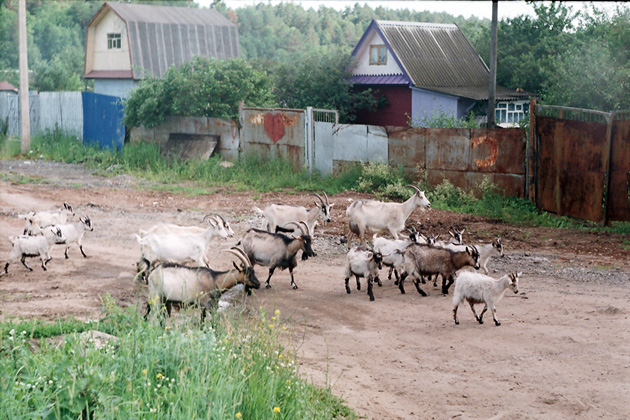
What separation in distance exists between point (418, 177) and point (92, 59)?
75.7ft

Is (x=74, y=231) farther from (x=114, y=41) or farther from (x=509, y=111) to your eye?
(x=114, y=41)

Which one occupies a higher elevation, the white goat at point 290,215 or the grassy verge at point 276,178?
the grassy verge at point 276,178

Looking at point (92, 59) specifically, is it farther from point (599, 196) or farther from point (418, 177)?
point (599, 196)

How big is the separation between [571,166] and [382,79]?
50.7 ft

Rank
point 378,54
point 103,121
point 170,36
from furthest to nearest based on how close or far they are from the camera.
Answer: point 170,36 < point 378,54 < point 103,121

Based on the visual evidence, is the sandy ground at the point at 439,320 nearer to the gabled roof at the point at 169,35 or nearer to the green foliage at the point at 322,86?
the green foliage at the point at 322,86

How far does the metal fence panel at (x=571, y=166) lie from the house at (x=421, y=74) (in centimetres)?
1177

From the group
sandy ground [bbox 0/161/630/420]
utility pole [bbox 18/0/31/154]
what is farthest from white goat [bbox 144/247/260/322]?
utility pole [bbox 18/0/31/154]

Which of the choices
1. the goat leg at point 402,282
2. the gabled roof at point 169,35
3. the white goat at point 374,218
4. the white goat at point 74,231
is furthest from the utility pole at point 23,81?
the goat leg at point 402,282

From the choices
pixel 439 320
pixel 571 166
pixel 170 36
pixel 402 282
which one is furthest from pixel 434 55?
pixel 439 320

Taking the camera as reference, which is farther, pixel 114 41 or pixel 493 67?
pixel 114 41

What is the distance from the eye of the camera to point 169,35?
33.4m

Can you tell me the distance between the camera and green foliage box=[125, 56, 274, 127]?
2245 cm

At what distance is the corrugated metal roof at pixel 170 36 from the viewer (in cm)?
3241
